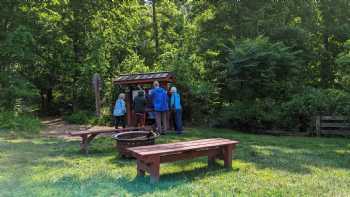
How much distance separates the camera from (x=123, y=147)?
7410mm

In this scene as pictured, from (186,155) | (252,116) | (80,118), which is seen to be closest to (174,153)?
(186,155)

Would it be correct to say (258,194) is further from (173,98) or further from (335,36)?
(335,36)

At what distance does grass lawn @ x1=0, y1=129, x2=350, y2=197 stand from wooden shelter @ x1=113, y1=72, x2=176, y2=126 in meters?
4.36

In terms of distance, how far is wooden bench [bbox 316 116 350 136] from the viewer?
38.5ft

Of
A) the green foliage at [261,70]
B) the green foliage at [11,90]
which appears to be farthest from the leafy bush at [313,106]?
the green foliage at [11,90]

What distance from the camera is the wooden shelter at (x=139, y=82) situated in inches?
499

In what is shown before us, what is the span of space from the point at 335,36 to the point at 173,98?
13.2 meters

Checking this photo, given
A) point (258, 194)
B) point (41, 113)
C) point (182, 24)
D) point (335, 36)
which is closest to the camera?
point (258, 194)

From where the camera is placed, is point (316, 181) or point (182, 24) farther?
point (182, 24)

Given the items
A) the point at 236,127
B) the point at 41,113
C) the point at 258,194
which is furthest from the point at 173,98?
the point at 41,113

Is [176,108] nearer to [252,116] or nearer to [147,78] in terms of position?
[147,78]

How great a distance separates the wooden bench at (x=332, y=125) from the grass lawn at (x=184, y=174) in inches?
118

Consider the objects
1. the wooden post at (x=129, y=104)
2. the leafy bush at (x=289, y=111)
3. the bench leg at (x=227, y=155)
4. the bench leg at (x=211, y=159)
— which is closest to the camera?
the bench leg at (x=227, y=155)

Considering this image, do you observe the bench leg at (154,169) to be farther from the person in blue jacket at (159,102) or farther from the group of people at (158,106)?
the person in blue jacket at (159,102)
